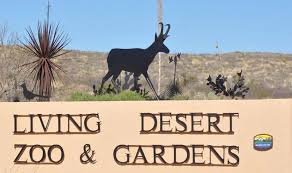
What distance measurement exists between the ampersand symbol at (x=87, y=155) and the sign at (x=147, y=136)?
2 cm

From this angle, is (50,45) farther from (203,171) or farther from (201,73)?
(201,73)

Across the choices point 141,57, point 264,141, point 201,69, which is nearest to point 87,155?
point 264,141

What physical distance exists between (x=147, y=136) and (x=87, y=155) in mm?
1167

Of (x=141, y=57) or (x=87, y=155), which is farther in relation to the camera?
(x=141, y=57)

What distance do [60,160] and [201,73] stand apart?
45064mm

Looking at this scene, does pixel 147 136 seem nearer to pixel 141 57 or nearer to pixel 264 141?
pixel 264 141

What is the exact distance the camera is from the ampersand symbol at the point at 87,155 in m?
11.1

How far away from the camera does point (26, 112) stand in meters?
11.5

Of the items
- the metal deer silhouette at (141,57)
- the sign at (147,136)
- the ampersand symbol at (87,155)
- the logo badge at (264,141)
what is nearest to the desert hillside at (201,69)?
the metal deer silhouette at (141,57)

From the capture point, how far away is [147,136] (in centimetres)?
1088

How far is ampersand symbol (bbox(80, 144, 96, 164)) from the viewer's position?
11123mm

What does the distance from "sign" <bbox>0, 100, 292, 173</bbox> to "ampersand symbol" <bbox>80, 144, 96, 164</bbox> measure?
18 millimetres

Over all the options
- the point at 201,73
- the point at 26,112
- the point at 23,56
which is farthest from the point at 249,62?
the point at 26,112

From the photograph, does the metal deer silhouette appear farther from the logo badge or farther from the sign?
the logo badge
